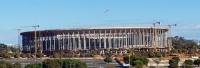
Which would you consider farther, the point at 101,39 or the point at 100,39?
the point at 101,39

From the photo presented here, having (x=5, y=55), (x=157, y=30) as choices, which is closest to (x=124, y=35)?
(x=157, y=30)

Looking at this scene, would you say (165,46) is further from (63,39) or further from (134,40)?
(63,39)

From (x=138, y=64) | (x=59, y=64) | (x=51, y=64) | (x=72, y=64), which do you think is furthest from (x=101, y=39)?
(x=51, y=64)

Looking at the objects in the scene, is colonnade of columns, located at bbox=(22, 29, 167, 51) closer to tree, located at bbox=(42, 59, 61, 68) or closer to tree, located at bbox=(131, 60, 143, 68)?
tree, located at bbox=(131, 60, 143, 68)

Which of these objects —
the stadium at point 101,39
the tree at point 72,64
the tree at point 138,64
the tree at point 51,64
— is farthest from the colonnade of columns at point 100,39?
the tree at point 51,64

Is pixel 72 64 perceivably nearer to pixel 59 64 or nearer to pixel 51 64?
pixel 59 64

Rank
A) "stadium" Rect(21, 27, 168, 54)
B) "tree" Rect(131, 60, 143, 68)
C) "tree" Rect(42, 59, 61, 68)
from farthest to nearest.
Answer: "stadium" Rect(21, 27, 168, 54) < "tree" Rect(131, 60, 143, 68) < "tree" Rect(42, 59, 61, 68)

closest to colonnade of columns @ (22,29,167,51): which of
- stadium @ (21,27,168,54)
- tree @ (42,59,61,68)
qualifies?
stadium @ (21,27,168,54)

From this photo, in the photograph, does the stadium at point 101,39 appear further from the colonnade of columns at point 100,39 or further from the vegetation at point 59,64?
the vegetation at point 59,64
